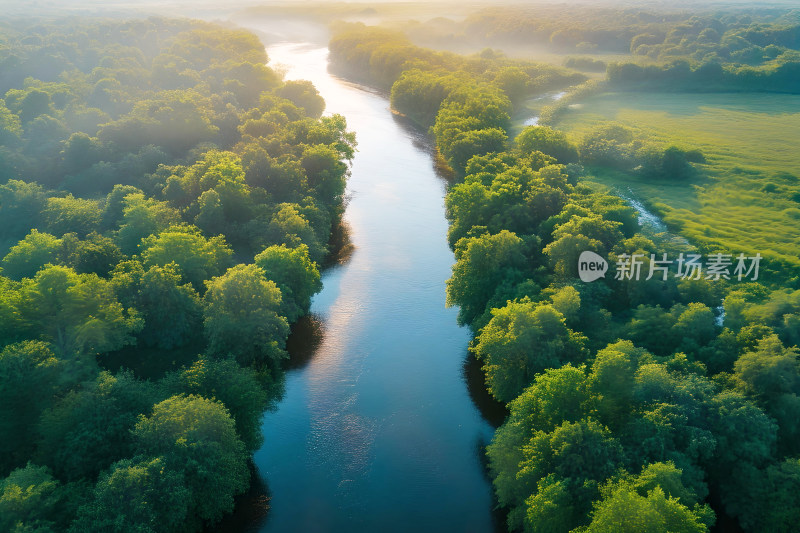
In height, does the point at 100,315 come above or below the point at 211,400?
above

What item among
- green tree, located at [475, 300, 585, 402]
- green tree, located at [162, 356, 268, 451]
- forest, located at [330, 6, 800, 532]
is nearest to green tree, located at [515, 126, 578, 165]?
forest, located at [330, 6, 800, 532]

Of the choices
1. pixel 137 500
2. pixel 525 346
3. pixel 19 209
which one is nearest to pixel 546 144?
pixel 525 346

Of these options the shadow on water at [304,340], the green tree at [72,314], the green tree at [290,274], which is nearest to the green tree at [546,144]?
the green tree at [290,274]

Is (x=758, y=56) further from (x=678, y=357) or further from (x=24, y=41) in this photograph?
(x=24, y=41)

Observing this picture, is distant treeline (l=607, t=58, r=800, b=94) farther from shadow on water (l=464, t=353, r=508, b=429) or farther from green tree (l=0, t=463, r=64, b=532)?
green tree (l=0, t=463, r=64, b=532)

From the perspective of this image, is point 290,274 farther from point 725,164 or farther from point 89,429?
point 725,164

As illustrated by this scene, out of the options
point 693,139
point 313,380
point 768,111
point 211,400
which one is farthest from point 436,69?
point 211,400
